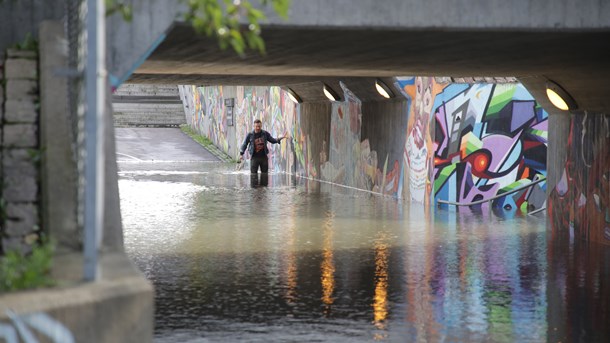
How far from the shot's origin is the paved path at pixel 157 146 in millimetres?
46562

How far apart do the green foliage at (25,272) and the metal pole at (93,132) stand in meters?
0.25

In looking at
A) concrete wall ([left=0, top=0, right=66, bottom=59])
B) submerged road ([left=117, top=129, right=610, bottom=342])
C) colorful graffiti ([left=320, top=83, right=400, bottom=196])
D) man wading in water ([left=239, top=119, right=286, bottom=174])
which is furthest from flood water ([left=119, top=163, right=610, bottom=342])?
man wading in water ([left=239, top=119, right=286, bottom=174])

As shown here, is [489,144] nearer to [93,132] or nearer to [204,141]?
[93,132]

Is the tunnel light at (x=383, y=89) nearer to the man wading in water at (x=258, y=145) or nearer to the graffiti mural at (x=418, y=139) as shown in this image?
the graffiti mural at (x=418, y=139)

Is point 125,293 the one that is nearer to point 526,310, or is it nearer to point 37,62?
point 37,62

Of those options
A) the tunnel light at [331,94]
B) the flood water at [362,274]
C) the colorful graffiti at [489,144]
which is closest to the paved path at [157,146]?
the tunnel light at [331,94]

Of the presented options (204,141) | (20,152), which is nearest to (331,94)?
(204,141)

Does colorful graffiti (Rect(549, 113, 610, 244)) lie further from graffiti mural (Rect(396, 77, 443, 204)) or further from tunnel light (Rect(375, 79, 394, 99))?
tunnel light (Rect(375, 79, 394, 99))

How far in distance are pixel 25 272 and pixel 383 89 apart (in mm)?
19898

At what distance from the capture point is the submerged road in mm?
10125

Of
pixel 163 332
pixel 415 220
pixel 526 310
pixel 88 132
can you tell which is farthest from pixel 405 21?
pixel 415 220

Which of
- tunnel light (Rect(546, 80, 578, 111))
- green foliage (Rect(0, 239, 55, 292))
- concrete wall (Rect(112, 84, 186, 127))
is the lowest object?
green foliage (Rect(0, 239, 55, 292))

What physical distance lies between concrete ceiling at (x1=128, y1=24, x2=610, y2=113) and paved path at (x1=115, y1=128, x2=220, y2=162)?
27.5m

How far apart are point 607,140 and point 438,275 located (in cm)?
450
